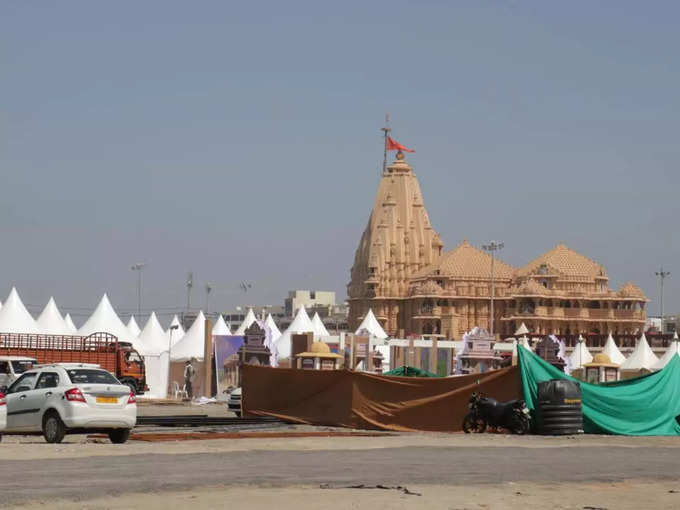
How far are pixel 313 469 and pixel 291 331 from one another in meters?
60.6

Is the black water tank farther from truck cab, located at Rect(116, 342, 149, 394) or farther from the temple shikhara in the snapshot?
the temple shikhara

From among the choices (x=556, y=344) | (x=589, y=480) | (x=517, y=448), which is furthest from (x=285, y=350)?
(x=589, y=480)

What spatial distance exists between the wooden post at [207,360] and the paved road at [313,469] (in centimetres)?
3188

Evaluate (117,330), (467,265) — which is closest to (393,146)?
(467,265)

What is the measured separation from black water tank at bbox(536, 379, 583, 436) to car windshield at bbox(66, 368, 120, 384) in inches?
372

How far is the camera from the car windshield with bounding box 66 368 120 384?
22422 mm

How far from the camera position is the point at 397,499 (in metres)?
13.9

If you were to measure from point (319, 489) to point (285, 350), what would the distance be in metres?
58.4

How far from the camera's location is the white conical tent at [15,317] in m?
62.3

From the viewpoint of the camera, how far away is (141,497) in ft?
44.7

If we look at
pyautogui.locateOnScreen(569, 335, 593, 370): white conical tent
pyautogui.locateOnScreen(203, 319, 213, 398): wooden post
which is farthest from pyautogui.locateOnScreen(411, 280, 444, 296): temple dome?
pyautogui.locateOnScreen(203, 319, 213, 398): wooden post

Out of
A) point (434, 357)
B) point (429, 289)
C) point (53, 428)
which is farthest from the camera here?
point (429, 289)

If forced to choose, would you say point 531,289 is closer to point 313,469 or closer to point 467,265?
point 467,265

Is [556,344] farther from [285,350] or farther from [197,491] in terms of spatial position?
[197,491]
